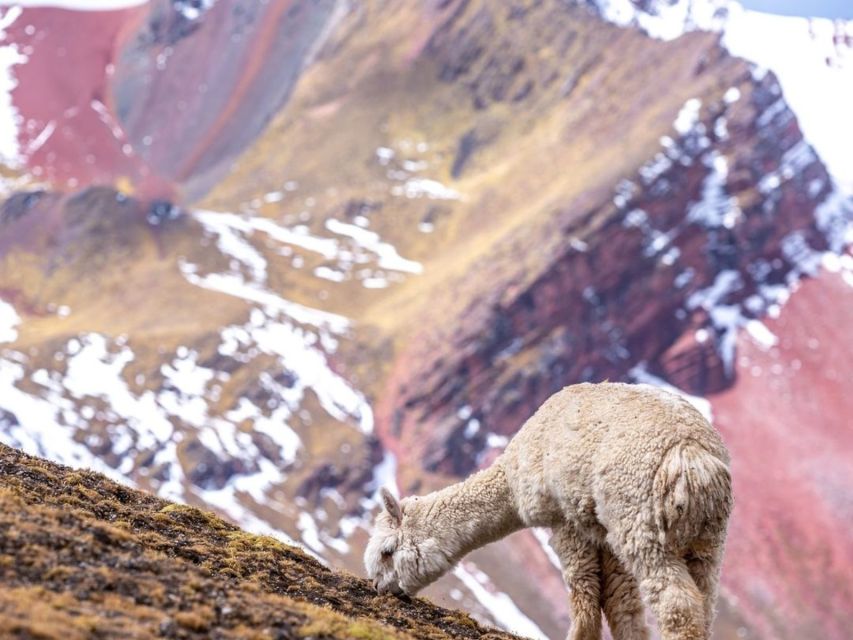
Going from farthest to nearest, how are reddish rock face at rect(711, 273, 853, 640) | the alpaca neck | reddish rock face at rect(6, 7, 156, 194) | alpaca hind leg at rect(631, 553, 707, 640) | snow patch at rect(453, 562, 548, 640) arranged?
1. reddish rock face at rect(6, 7, 156, 194)
2. reddish rock face at rect(711, 273, 853, 640)
3. snow patch at rect(453, 562, 548, 640)
4. the alpaca neck
5. alpaca hind leg at rect(631, 553, 707, 640)

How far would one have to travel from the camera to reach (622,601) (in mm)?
14531

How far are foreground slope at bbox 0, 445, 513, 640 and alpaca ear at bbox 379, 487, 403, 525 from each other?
1.17 m

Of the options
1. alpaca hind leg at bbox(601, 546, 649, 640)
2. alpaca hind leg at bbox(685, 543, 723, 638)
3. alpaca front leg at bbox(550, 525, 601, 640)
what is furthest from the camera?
alpaca front leg at bbox(550, 525, 601, 640)

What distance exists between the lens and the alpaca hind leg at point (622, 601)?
47.4 ft

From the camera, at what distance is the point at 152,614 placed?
10.9 metres

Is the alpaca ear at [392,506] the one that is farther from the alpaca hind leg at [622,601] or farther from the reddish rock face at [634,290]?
the reddish rock face at [634,290]

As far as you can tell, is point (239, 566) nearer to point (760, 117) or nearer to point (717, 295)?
point (717, 295)

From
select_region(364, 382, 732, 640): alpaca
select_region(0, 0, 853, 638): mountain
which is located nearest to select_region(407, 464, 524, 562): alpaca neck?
select_region(364, 382, 732, 640): alpaca

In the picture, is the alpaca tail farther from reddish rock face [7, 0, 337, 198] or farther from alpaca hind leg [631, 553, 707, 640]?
reddish rock face [7, 0, 337, 198]

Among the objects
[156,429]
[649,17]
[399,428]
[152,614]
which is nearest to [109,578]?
[152,614]

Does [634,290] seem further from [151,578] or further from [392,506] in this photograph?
[151,578]

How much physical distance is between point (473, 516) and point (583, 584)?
7.38 feet

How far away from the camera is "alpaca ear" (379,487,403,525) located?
54.8ft

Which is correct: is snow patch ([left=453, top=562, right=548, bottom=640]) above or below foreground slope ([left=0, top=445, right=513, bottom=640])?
below
